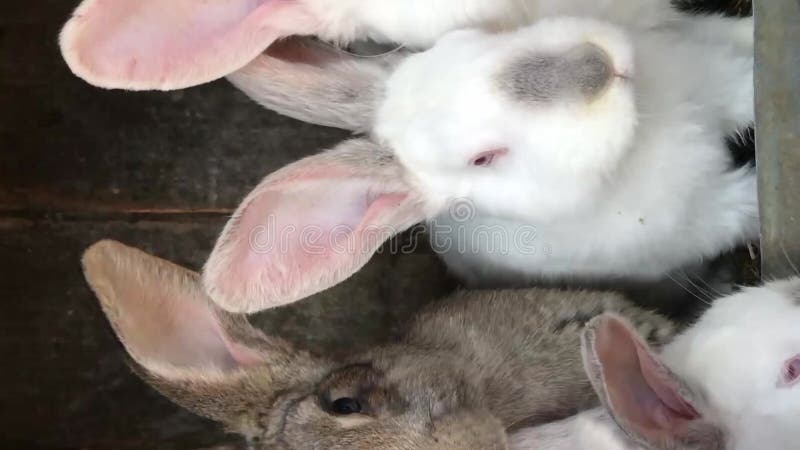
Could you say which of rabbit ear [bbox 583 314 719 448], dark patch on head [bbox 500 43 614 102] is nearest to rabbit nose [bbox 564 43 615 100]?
dark patch on head [bbox 500 43 614 102]

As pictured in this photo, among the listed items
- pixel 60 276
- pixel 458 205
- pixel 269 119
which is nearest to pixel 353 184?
pixel 458 205

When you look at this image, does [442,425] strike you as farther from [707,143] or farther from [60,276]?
[60,276]

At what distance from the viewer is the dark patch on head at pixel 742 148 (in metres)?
1.77

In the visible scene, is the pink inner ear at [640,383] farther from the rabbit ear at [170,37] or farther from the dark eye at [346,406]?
the rabbit ear at [170,37]

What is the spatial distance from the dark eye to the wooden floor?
561 mm

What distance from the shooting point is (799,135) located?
1478 millimetres

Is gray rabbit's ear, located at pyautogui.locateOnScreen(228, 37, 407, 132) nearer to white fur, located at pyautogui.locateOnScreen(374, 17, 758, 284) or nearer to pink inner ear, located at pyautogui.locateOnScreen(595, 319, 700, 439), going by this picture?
white fur, located at pyautogui.locateOnScreen(374, 17, 758, 284)

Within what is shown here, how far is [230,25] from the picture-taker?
5.55 feet

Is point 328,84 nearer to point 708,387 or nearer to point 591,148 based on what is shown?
point 591,148

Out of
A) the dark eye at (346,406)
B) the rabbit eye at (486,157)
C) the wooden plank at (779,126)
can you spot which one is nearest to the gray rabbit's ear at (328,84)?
the rabbit eye at (486,157)

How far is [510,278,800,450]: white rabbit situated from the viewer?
1271 millimetres

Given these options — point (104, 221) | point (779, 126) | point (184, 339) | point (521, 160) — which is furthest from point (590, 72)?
point (104, 221)

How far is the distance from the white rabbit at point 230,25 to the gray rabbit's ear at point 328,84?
0.05m

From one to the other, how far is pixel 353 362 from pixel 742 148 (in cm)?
78
